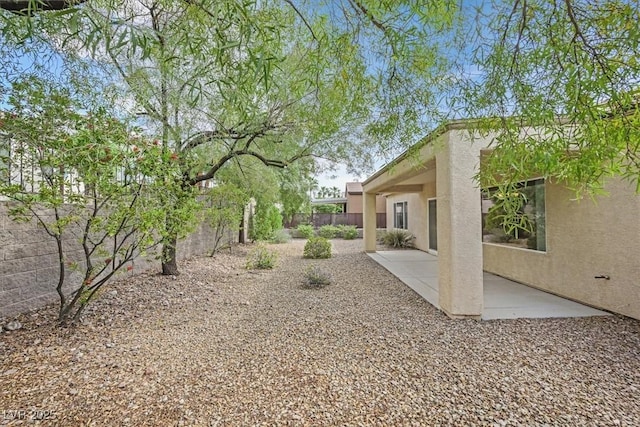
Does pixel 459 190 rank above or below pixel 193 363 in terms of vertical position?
above

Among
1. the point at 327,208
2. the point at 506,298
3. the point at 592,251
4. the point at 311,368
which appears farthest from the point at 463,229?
the point at 327,208

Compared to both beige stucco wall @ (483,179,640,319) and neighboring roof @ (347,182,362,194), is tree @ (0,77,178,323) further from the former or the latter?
neighboring roof @ (347,182,362,194)

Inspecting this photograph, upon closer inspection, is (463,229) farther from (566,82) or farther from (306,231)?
(306,231)

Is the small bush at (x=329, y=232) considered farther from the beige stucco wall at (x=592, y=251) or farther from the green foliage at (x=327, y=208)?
the beige stucco wall at (x=592, y=251)

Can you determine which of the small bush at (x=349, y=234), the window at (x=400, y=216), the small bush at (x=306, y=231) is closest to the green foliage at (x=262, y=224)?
the small bush at (x=306, y=231)

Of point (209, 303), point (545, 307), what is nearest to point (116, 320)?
point (209, 303)

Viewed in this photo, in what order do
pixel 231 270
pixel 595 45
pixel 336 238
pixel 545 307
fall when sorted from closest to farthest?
pixel 595 45 < pixel 545 307 < pixel 231 270 < pixel 336 238

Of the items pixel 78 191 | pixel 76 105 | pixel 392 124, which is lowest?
pixel 78 191

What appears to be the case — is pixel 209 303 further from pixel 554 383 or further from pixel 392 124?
pixel 554 383

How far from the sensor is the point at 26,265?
→ 4.27 metres

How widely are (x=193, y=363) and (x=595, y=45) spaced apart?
14.9ft

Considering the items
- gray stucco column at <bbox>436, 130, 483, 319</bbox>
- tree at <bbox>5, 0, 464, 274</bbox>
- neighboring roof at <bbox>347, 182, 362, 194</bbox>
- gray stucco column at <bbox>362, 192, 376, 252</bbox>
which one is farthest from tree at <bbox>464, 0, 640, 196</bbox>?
neighboring roof at <bbox>347, 182, 362, 194</bbox>

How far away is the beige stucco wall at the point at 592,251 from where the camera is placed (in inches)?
183

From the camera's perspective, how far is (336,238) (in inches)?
790
